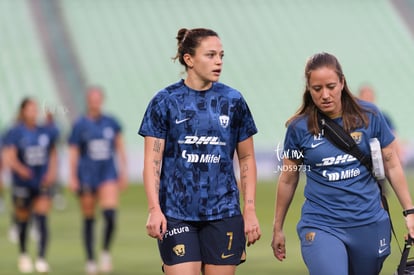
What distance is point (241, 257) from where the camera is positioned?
6875mm

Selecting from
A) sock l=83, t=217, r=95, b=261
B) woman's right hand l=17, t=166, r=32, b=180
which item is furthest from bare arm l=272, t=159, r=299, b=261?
woman's right hand l=17, t=166, r=32, b=180

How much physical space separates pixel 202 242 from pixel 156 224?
1.43 feet

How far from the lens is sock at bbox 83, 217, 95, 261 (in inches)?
517

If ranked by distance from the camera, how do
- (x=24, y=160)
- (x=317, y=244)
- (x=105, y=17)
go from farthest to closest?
1. (x=105, y=17)
2. (x=24, y=160)
3. (x=317, y=244)

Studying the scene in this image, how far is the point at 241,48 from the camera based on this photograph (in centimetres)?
4366

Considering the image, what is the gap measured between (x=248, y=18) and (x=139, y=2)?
5.05m

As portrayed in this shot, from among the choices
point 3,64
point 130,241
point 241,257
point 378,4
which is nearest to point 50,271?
point 130,241

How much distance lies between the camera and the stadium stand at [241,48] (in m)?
39.7

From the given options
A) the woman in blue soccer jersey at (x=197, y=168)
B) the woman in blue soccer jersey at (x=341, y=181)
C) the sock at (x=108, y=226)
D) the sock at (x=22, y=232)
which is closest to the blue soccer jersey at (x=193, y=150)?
the woman in blue soccer jersey at (x=197, y=168)

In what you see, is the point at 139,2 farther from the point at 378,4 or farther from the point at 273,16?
the point at 378,4

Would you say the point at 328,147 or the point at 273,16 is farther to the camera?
the point at 273,16

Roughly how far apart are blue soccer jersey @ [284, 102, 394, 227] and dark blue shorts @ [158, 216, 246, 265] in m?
0.52

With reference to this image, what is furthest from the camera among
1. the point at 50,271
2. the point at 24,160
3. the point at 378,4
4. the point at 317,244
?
the point at 378,4

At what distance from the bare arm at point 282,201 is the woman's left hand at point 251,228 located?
17cm
